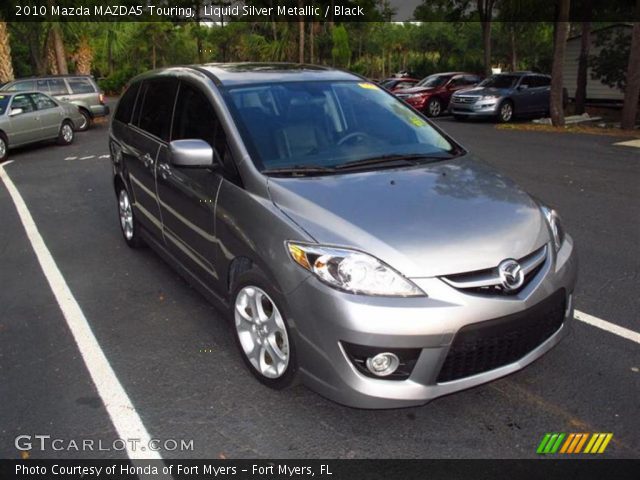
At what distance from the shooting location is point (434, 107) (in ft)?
69.0

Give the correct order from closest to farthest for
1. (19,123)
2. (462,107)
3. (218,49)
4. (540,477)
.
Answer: (540,477)
(19,123)
(462,107)
(218,49)

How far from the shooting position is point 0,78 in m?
24.1


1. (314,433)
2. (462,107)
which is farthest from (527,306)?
(462,107)

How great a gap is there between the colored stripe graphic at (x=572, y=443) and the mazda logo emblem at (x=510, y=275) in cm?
79

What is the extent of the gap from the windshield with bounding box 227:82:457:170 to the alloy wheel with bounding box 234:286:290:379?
797 millimetres

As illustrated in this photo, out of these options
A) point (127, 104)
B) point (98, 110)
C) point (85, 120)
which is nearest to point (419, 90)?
point (98, 110)

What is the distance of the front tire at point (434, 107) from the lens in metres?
20.9

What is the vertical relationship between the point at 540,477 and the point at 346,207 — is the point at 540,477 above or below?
below

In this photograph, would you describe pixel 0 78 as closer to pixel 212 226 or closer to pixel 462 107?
pixel 462 107

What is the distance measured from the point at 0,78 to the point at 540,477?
26.8 m

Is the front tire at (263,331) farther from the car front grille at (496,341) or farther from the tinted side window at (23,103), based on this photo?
the tinted side window at (23,103)

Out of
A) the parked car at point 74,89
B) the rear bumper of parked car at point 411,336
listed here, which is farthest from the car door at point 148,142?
the parked car at point 74,89

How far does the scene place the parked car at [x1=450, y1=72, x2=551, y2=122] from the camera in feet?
59.2

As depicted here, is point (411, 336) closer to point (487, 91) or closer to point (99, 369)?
point (99, 369)
